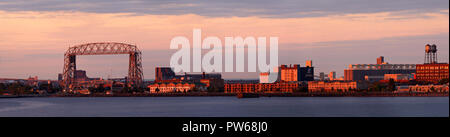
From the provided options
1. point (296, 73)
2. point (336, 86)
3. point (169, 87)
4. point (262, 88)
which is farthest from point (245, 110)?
point (296, 73)

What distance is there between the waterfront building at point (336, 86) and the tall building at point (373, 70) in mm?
37730

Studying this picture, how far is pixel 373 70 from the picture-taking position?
181m

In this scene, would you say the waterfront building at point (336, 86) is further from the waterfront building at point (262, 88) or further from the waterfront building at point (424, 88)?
the waterfront building at point (424, 88)

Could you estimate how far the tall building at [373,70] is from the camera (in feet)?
591

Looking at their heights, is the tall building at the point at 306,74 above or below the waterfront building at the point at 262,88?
above

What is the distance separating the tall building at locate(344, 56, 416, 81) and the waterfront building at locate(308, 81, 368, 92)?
37730mm

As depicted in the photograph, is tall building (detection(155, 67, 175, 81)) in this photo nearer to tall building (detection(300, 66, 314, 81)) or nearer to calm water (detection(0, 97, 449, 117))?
tall building (detection(300, 66, 314, 81))

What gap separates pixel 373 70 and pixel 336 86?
44.0m

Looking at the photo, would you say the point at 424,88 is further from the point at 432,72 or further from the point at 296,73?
the point at 296,73

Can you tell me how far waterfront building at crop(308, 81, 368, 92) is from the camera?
13738 cm

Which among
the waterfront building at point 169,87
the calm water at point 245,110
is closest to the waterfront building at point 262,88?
the waterfront building at point 169,87

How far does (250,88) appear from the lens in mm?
142875
